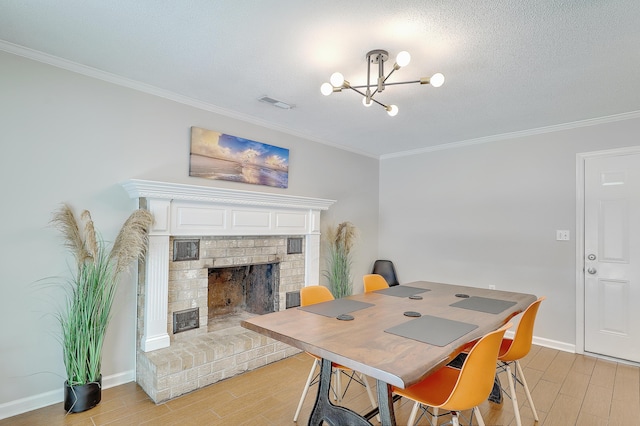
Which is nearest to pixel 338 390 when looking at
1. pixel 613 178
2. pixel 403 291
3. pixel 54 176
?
pixel 403 291

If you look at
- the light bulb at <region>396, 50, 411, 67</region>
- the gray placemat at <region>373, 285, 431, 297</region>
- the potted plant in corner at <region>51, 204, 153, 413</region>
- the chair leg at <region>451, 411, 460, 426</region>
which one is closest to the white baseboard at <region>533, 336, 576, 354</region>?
the gray placemat at <region>373, 285, 431, 297</region>

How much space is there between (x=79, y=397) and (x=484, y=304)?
2.87 m

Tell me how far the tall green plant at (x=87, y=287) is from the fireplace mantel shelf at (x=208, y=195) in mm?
202

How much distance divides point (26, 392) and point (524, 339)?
335 cm

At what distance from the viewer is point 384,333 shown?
1635 millimetres

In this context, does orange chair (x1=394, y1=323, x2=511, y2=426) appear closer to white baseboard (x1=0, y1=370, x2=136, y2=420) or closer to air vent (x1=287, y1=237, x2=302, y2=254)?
air vent (x1=287, y1=237, x2=302, y2=254)

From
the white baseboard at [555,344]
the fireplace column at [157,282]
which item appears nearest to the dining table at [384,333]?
the fireplace column at [157,282]

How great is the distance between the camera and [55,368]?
7.82 feet

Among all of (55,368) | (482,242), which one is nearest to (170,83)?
(55,368)

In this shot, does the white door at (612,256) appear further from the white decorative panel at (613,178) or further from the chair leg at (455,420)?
the chair leg at (455,420)

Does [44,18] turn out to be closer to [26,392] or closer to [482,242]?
[26,392]

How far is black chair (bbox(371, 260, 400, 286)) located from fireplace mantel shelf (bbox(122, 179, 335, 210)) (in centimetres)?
167

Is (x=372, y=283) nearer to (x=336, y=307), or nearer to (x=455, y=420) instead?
(x=336, y=307)

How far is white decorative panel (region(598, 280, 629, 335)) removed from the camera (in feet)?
10.6
